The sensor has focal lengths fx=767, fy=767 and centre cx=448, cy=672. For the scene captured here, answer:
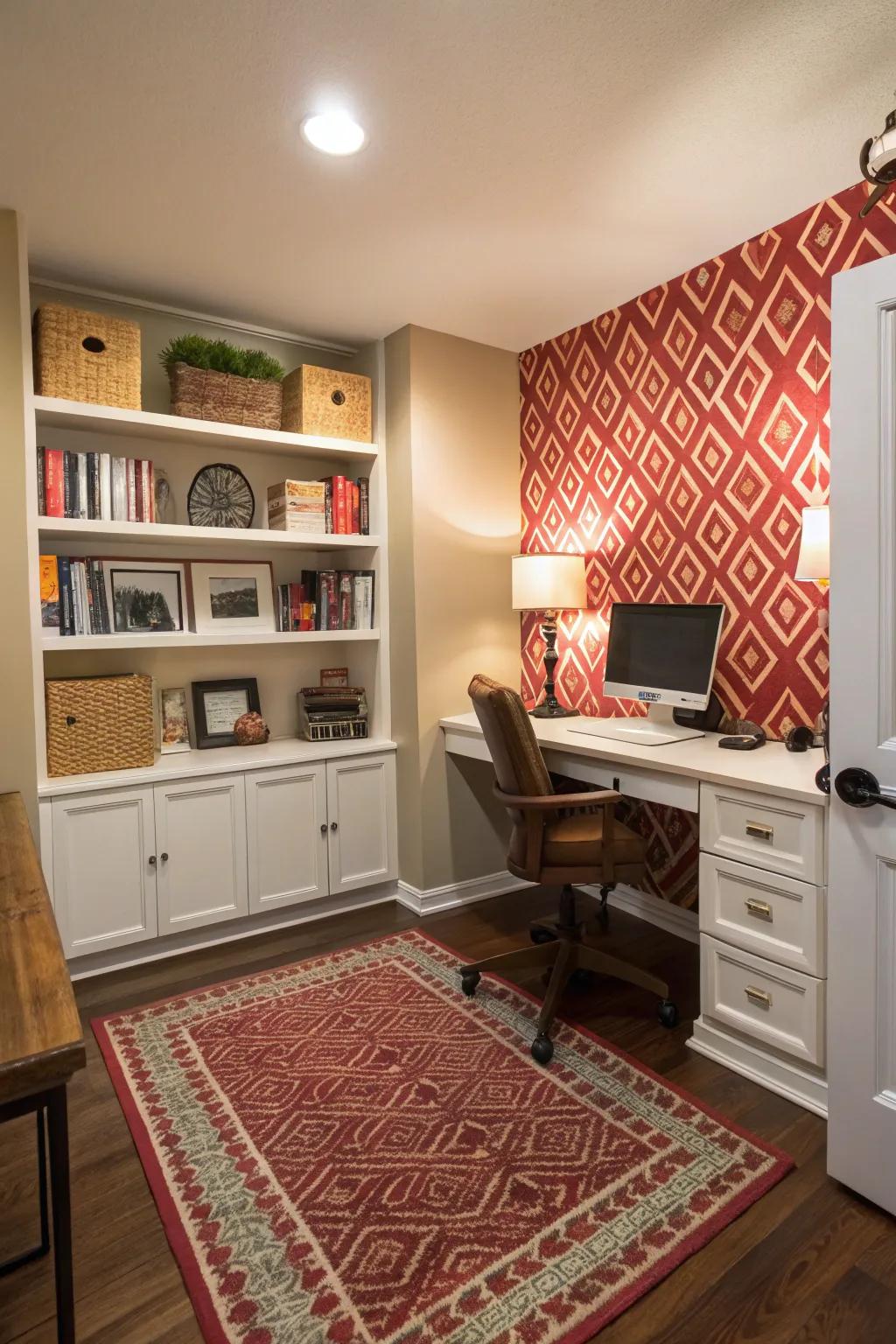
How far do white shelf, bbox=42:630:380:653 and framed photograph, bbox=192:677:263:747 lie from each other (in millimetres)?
170

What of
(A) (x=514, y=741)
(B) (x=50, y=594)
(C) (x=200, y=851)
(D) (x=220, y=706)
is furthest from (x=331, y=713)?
(A) (x=514, y=741)

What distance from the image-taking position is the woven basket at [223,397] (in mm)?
2916

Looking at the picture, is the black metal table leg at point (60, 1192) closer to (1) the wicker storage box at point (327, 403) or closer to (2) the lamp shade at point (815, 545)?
(2) the lamp shade at point (815, 545)

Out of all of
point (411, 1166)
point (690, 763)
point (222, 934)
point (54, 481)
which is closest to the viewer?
point (411, 1166)

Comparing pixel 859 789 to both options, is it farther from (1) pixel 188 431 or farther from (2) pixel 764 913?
(1) pixel 188 431

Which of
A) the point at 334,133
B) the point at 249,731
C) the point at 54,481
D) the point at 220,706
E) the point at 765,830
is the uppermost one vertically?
the point at 334,133

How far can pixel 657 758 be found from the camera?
2307mm

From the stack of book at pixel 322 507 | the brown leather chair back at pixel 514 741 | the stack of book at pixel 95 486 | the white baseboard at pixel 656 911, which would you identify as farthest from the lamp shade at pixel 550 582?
the stack of book at pixel 95 486

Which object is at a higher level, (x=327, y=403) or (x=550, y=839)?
(x=327, y=403)

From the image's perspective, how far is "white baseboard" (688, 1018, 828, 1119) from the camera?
6.31 ft

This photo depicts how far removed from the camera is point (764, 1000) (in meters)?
2.01

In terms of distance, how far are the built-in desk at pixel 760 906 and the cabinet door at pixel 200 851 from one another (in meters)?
1.55

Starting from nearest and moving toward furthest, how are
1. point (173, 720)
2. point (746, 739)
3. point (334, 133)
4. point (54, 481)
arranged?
point (334, 133) < point (746, 739) < point (54, 481) < point (173, 720)

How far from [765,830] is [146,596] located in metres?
2.39
